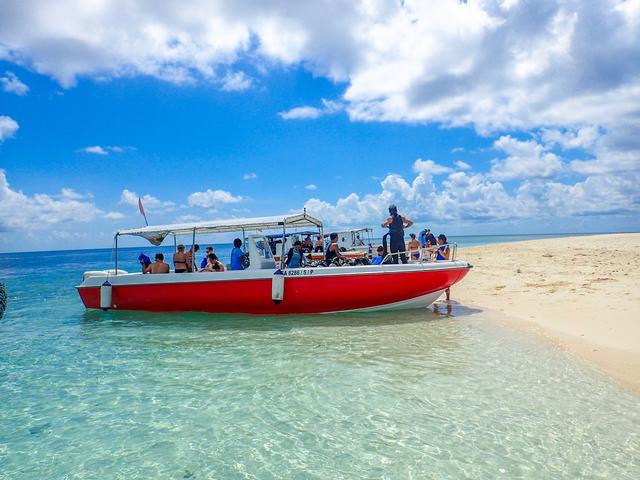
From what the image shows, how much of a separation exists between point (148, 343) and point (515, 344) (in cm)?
776

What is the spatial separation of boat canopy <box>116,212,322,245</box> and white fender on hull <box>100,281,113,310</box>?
159 centimetres

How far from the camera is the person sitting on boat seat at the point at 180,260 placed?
12368 mm

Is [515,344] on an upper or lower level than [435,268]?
lower

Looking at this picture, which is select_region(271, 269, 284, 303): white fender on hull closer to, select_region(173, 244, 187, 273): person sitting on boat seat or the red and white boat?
the red and white boat

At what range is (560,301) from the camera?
460 inches

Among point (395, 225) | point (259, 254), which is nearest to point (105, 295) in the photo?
point (259, 254)

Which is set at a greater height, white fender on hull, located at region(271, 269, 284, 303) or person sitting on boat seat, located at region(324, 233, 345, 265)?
person sitting on boat seat, located at region(324, 233, 345, 265)

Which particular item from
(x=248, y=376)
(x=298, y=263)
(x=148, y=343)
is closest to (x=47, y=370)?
(x=148, y=343)

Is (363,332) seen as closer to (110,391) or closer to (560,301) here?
(110,391)

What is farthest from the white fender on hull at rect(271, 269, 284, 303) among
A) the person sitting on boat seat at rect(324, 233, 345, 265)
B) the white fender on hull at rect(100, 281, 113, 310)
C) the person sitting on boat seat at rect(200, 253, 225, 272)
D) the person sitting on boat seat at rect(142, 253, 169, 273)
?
the white fender on hull at rect(100, 281, 113, 310)

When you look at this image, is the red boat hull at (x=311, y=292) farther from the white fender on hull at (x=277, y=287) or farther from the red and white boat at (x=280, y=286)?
the white fender on hull at (x=277, y=287)

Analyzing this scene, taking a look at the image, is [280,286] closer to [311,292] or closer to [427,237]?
[311,292]

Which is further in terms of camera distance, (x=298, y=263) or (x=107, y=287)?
(x=107, y=287)

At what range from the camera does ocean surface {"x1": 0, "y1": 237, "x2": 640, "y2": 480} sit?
4.32 metres
